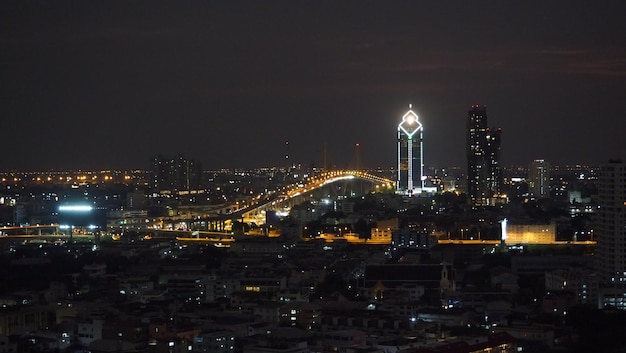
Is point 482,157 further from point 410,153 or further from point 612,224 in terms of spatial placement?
point 612,224

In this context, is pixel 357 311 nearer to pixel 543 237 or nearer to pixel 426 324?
pixel 426 324

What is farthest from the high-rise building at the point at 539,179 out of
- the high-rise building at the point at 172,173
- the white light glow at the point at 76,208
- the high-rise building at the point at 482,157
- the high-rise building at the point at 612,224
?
the high-rise building at the point at 612,224

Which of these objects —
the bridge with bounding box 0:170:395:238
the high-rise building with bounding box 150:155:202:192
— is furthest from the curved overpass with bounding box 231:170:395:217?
the high-rise building with bounding box 150:155:202:192

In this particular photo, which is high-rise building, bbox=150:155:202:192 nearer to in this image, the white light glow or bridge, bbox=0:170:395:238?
bridge, bbox=0:170:395:238

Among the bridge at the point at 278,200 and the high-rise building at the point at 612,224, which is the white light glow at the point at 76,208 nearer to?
the bridge at the point at 278,200

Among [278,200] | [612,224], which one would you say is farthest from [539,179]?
[612,224]

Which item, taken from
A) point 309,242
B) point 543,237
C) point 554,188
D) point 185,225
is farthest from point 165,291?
point 554,188
